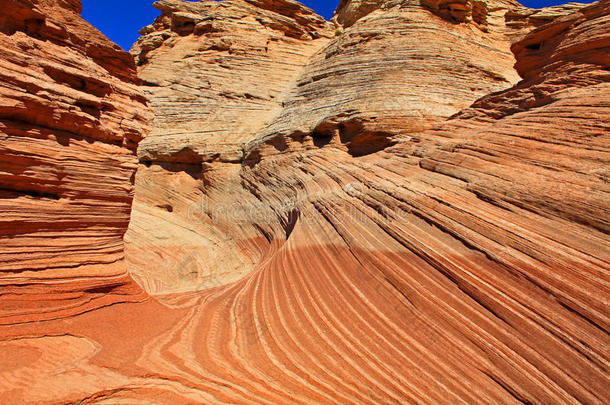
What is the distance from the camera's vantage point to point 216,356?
3.64 m

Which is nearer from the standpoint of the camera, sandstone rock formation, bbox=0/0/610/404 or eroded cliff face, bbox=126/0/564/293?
sandstone rock formation, bbox=0/0/610/404

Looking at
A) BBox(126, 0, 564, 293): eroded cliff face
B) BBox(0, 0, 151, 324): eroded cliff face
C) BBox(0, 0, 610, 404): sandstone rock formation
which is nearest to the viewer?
BBox(0, 0, 610, 404): sandstone rock formation

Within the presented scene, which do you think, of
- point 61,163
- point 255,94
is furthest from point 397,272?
point 255,94

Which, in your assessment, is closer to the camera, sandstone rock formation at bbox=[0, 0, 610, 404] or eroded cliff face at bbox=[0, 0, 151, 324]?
sandstone rock formation at bbox=[0, 0, 610, 404]

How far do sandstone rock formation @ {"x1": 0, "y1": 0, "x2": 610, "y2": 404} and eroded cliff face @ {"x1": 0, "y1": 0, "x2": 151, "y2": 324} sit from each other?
0.62 meters

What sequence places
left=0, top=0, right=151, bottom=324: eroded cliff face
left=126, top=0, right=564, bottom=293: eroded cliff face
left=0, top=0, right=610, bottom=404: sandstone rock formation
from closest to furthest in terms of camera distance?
left=0, top=0, right=610, bottom=404: sandstone rock formation → left=0, top=0, right=151, bottom=324: eroded cliff face → left=126, top=0, right=564, bottom=293: eroded cliff face

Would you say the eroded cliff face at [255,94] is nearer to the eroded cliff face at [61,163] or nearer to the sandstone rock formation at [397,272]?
the sandstone rock formation at [397,272]

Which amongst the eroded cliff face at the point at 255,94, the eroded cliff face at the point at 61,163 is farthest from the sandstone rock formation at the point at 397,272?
the eroded cliff face at the point at 61,163

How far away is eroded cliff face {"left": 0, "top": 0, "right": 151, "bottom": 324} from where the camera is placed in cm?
411

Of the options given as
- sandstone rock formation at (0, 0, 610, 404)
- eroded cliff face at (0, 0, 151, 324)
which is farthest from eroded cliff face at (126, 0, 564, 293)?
eroded cliff face at (0, 0, 151, 324)

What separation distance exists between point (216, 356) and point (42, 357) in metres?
1.69

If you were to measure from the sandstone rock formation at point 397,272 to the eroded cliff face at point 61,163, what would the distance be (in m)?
0.62

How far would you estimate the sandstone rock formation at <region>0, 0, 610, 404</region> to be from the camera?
9.98ft

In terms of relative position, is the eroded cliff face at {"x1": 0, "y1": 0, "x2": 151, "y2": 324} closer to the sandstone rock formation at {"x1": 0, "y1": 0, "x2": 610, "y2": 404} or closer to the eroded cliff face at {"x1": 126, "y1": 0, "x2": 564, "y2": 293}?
the sandstone rock formation at {"x1": 0, "y1": 0, "x2": 610, "y2": 404}
